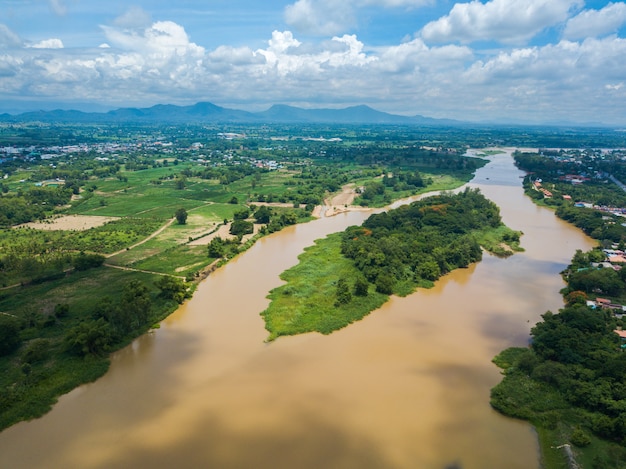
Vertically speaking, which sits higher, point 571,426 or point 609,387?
point 609,387

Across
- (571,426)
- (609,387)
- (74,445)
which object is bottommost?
(74,445)

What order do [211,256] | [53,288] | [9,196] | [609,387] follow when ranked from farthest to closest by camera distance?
[9,196]
[211,256]
[53,288]
[609,387]

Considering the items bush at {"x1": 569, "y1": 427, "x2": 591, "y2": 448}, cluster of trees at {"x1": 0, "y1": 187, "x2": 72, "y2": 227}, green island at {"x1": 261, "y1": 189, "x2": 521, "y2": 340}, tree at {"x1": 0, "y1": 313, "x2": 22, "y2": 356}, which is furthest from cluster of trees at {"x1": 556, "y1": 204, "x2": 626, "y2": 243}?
cluster of trees at {"x1": 0, "y1": 187, "x2": 72, "y2": 227}

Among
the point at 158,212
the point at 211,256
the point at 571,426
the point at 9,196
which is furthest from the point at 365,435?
the point at 9,196

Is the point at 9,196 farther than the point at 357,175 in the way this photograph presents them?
No

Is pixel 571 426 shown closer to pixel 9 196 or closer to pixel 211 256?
pixel 211 256

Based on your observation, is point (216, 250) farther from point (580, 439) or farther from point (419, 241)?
point (580, 439)
